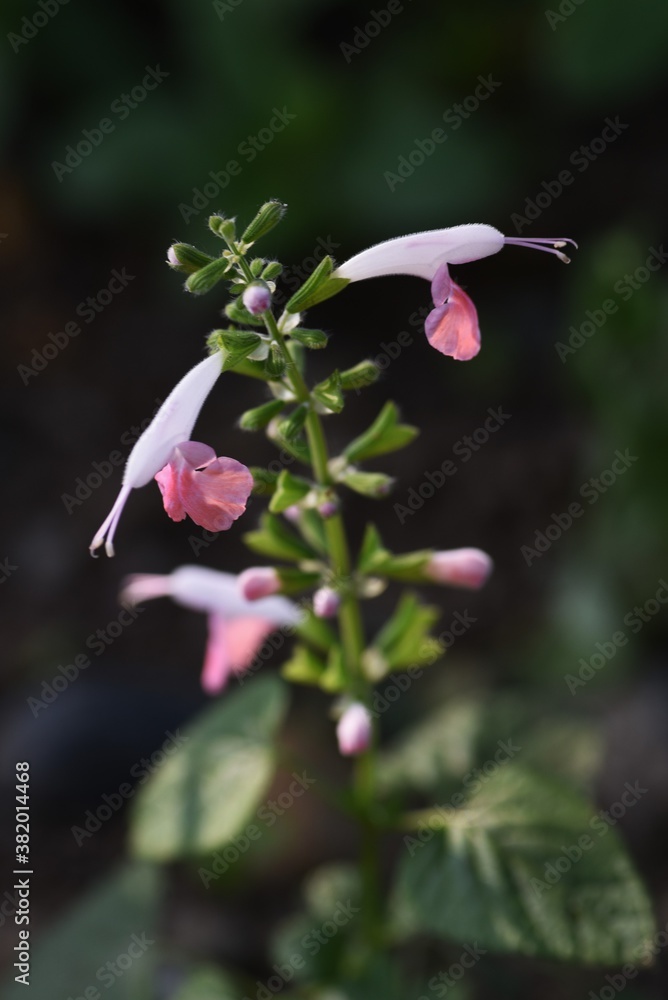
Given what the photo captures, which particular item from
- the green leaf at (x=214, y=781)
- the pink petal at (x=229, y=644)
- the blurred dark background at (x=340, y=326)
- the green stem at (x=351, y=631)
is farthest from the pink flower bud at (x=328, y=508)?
the blurred dark background at (x=340, y=326)

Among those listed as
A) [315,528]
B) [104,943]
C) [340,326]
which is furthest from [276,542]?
[340,326]

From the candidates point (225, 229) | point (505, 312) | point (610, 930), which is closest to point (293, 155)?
point (505, 312)

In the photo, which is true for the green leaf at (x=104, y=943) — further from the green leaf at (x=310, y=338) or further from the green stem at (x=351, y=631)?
the green leaf at (x=310, y=338)

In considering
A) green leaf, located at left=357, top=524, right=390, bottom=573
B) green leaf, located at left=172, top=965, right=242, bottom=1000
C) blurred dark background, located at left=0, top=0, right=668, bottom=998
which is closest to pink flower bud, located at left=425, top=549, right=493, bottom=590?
green leaf, located at left=357, top=524, right=390, bottom=573

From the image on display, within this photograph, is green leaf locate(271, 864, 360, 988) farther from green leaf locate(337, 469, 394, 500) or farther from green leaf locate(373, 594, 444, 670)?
green leaf locate(337, 469, 394, 500)

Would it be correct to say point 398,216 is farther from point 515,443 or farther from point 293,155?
point 515,443
